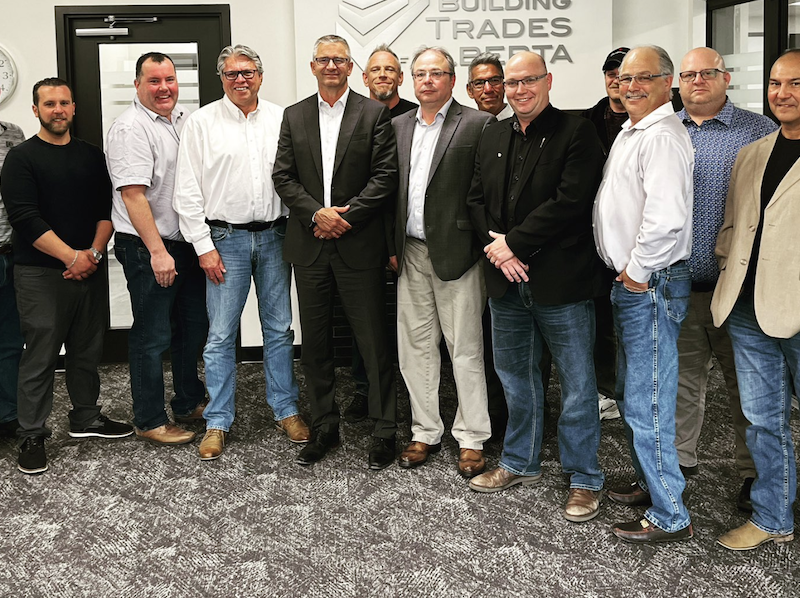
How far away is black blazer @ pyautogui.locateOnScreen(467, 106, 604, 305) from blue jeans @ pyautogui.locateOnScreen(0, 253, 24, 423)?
2.38 meters

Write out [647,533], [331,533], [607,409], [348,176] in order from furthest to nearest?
1. [607,409]
2. [348,176]
3. [331,533]
4. [647,533]

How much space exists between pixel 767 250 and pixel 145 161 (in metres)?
2.54

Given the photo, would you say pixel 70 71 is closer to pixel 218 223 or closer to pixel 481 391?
pixel 218 223

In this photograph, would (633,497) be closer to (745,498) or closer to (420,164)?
(745,498)

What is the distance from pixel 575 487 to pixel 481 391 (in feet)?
1.93

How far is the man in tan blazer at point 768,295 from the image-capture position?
238 centimetres

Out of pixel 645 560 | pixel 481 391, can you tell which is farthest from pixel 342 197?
pixel 645 560

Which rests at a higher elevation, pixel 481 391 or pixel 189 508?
pixel 481 391

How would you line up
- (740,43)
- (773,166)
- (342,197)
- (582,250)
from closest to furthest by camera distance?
(773,166)
(582,250)
(342,197)
(740,43)

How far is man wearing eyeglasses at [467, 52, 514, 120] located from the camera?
149 inches

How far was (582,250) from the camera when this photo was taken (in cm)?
279

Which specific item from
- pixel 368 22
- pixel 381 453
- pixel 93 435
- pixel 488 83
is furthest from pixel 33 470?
pixel 368 22

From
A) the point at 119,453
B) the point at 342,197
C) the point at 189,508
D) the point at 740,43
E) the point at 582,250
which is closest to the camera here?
the point at 582,250

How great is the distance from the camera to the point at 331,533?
2760 mm
